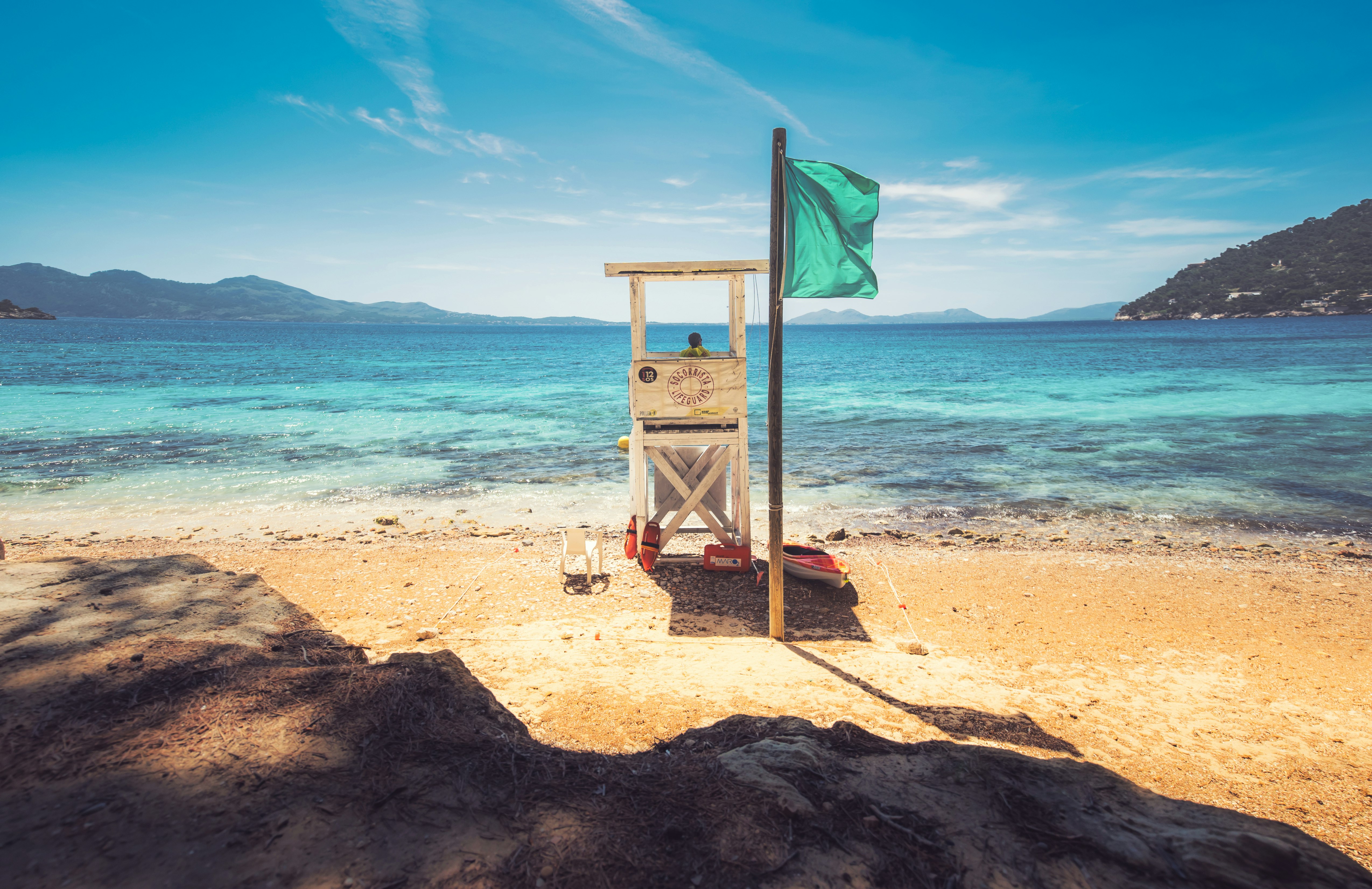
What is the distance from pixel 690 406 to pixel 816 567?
2837 mm

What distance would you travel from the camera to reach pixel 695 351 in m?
9.07

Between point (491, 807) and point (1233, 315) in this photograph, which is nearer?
point (491, 807)

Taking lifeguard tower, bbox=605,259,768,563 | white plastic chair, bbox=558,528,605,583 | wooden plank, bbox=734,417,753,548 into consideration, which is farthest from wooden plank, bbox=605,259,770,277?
white plastic chair, bbox=558,528,605,583

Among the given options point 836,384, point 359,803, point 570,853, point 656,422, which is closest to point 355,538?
point 656,422

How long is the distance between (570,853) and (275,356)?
78.1 m

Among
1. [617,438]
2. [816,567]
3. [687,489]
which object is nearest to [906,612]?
[816,567]

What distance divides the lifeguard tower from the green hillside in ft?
540

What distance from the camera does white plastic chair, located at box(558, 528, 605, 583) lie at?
9125 mm

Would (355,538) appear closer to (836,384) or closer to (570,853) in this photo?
(570,853)

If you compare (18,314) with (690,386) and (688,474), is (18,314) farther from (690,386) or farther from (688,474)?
(690,386)

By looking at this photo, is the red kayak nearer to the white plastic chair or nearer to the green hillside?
the white plastic chair

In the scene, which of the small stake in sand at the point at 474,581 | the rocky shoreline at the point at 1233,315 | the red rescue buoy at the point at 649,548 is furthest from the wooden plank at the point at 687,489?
the rocky shoreline at the point at 1233,315

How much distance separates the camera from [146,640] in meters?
4.59

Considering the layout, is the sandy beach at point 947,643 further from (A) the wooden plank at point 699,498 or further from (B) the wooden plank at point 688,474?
(B) the wooden plank at point 688,474
